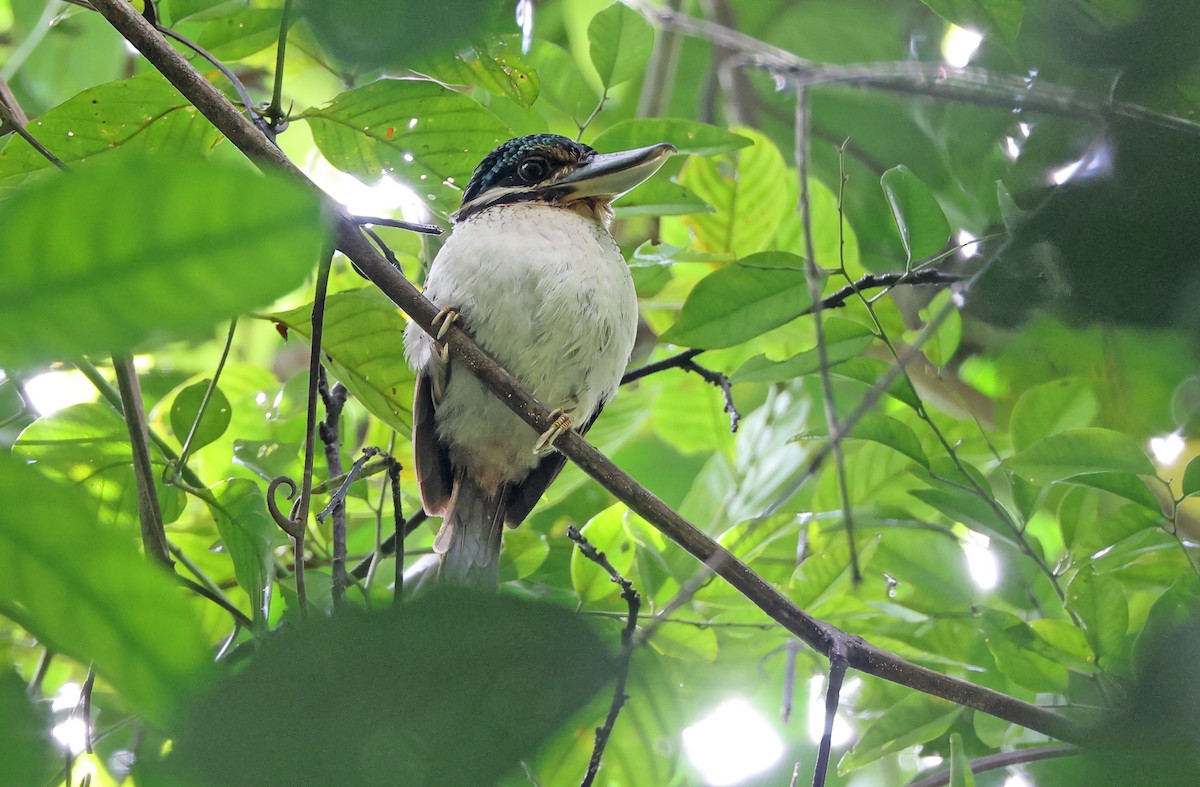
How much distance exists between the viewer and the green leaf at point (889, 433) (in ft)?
6.13

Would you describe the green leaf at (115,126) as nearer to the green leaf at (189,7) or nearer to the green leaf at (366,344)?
the green leaf at (189,7)

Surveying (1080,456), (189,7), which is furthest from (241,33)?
(1080,456)

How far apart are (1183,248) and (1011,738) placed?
5.02 ft

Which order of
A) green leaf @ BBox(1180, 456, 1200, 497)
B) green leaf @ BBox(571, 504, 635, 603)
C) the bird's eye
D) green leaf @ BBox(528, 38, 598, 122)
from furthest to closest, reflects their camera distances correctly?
the bird's eye → green leaf @ BBox(528, 38, 598, 122) → green leaf @ BBox(571, 504, 635, 603) → green leaf @ BBox(1180, 456, 1200, 497)

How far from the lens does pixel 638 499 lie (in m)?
1.53

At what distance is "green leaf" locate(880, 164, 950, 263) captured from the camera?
1.58 m

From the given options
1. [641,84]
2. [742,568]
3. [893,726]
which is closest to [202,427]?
[742,568]

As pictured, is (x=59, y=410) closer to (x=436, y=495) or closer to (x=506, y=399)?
(x=506, y=399)

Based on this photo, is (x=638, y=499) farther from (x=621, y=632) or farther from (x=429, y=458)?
(x=429, y=458)

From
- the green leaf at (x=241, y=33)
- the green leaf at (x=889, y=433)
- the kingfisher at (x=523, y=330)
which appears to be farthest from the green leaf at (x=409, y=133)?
the green leaf at (x=889, y=433)

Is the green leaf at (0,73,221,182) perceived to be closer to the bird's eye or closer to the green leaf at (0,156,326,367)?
the bird's eye

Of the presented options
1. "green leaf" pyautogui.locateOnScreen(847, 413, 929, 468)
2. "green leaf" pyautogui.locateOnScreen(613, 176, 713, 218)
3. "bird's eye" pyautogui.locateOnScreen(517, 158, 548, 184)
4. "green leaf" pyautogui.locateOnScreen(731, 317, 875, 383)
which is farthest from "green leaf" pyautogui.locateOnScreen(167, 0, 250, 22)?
"green leaf" pyautogui.locateOnScreen(847, 413, 929, 468)

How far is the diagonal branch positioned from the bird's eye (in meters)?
1.30

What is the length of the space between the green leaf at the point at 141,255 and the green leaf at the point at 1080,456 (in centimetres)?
143
